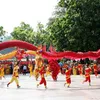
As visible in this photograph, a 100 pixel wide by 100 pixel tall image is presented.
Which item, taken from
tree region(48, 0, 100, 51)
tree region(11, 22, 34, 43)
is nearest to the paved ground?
tree region(48, 0, 100, 51)

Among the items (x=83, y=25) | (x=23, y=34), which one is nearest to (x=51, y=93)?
(x=83, y=25)

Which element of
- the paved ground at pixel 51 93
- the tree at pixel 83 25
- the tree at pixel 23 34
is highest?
the tree at pixel 23 34

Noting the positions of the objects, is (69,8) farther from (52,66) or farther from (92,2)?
(52,66)

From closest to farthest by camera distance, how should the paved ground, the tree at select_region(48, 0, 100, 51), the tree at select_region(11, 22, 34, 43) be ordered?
the paved ground → the tree at select_region(48, 0, 100, 51) → the tree at select_region(11, 22, 34, 43)

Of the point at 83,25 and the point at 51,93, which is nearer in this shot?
the point at 51,93

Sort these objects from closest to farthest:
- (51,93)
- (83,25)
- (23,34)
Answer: (51,93) → (83,25) → (23,34)

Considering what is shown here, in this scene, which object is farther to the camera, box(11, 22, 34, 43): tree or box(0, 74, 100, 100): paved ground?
box(11, 22, 34, 43): tree

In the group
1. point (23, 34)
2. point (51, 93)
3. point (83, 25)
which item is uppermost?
point (23, 34)

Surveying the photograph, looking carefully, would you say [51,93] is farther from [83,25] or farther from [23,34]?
[23,34]

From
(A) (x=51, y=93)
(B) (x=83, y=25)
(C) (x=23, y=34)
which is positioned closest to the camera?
(A) (x=51, y=93)

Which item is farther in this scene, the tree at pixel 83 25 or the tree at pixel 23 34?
the tree at pixel 23 34

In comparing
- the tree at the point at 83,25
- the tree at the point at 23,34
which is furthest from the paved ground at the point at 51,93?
the tree at the point at 23,34

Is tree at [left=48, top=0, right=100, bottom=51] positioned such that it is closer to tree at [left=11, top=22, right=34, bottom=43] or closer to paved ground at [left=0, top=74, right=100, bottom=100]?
paved ground at [left=0, top=74, right=100, bottom=100]

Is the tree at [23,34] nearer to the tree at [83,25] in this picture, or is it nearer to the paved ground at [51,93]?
the tree at [83,25]
